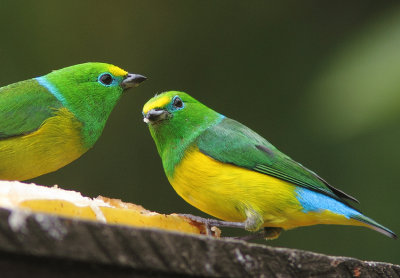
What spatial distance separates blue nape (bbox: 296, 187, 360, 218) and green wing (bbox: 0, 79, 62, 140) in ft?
5.50

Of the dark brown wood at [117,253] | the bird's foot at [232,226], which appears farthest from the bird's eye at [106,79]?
the dark brown wood at [117,253]

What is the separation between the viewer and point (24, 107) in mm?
3977

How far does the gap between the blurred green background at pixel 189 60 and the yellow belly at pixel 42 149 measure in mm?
3026

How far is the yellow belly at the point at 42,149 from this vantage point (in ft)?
12.0

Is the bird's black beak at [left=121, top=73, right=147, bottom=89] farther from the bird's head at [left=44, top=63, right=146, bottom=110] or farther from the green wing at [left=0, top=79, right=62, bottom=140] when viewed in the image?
the green wing at [left=0, top=79, right=62, bottom=140]

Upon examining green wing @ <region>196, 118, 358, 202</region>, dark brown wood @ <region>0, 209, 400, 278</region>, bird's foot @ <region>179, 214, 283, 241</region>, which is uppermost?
dark brown wood @ <region>0, 209, 400, 278</region>

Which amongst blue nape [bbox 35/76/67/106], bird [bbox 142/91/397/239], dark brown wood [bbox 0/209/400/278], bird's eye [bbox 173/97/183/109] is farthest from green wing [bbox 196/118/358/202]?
dark brown wood [bbox 0/209/400/278]

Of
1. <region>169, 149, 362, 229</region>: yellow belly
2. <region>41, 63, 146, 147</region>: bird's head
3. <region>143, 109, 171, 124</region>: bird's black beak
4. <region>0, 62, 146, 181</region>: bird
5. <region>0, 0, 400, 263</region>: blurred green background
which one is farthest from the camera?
<region>0, 0, 400, 263</region>: blurred green background

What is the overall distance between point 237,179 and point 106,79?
1.31 m

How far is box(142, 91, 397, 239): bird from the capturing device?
11.8 ft

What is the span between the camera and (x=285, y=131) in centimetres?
685

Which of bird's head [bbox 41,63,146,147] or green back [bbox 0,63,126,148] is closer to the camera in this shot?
green back [bbox 0,63,126,148]

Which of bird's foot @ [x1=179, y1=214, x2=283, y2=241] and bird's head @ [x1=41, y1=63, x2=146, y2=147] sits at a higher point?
bird's head @ [x1=41, y1=63, x2=146, y2=147]

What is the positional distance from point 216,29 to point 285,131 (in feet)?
5.16
